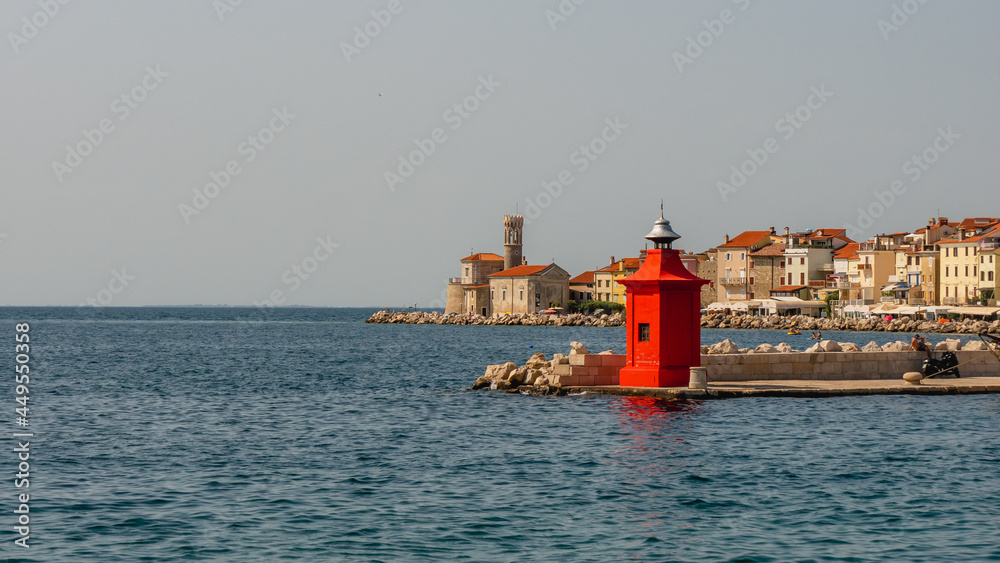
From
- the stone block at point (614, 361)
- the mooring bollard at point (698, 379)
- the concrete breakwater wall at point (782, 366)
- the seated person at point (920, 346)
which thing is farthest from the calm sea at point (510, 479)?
the seated person at point (920, 346)

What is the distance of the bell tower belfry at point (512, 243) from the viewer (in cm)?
13275

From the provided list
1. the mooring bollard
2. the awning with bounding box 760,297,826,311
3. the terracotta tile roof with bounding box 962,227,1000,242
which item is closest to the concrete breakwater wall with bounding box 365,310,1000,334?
the awning with bounding box 760,297,826,311

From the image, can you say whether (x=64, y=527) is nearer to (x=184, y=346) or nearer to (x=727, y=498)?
(x=727, y=498)

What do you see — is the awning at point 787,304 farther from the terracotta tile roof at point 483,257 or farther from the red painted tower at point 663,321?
the red painted tower at point 663,321

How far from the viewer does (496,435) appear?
23.5 meters

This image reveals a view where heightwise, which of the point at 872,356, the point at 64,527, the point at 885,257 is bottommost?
the point at 64,527

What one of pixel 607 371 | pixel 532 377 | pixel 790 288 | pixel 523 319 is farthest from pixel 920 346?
pixel 523 319

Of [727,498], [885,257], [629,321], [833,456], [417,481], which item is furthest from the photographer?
[885,257]

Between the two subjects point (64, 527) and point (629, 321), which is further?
point (629, 321)

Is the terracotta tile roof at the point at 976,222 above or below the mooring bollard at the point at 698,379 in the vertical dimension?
above

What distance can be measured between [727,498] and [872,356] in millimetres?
15086

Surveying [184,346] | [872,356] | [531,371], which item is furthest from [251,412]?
[184,346]

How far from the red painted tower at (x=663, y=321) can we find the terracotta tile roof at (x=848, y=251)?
83.9 m

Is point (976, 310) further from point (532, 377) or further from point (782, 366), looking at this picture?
point (532, 377)
